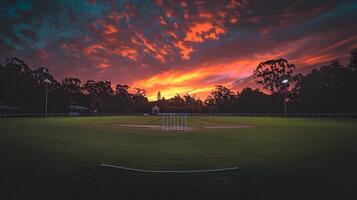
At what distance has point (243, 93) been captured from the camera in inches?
3794

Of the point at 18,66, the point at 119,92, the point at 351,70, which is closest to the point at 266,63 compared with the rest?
the point at 351,70

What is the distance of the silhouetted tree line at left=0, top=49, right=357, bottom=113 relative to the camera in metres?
69.8

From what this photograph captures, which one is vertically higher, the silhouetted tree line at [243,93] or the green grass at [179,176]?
the silhouetted tree line at [243,93]

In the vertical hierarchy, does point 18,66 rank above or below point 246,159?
above

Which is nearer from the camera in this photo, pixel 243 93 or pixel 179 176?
pixel 179 176

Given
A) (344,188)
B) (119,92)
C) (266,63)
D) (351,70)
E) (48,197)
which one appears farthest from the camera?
(119,92)

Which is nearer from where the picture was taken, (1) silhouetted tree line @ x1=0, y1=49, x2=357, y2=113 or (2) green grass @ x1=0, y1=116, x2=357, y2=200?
(2) green grass @ x1=0, y1=116, x2=357, y2=200

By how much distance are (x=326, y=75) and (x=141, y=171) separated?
83412 mm

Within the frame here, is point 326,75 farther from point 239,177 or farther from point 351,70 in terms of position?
point 239,177

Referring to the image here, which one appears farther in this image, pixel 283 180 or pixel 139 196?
pixel 283 180

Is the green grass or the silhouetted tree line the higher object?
the silhouetted tree line

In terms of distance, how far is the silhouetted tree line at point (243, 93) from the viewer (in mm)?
69750

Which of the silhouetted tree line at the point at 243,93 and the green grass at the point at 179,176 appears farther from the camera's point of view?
the silhouetted tree line at the point at 243,93

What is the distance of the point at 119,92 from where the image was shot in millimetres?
112938
